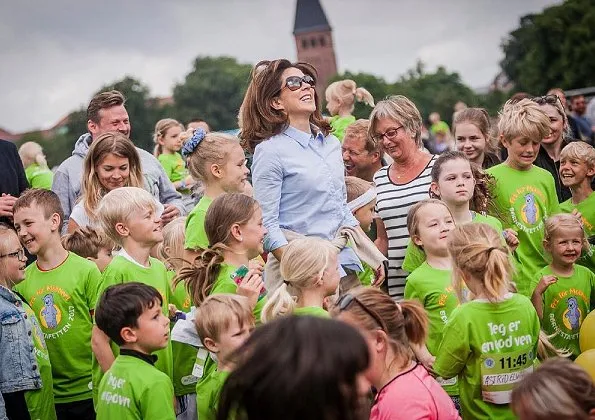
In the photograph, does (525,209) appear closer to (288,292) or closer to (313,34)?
(288,292)

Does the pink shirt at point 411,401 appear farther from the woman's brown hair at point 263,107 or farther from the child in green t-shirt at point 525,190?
the child in green t-shirt at point 525,190

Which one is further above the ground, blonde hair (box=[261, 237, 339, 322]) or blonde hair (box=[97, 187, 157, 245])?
blonde hair (box=[97, 187, 157, 245])

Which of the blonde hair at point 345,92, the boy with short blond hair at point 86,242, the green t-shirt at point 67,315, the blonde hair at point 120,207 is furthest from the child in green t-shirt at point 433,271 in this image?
the blonde hair at point 345,92

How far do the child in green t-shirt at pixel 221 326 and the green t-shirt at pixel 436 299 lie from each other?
4.45 feet

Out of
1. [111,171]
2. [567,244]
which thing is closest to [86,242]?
[111,171]

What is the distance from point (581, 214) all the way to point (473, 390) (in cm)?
305

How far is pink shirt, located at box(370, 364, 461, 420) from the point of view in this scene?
447cm

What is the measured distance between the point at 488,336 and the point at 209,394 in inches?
61.3

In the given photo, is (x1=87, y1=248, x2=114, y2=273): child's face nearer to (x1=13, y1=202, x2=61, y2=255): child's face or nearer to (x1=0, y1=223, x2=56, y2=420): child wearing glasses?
(x1=13, y1=202, x2=61, y2=255): child's face

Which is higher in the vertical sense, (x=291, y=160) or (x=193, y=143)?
(x=193, y=143)

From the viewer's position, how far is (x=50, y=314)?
647 cm

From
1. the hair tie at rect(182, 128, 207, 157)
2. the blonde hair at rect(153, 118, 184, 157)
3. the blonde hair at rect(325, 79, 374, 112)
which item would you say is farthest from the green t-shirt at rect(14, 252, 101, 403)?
the blonde hair at rect(153, 118, 184, 157)

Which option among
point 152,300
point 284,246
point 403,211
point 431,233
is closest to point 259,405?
point 152,300

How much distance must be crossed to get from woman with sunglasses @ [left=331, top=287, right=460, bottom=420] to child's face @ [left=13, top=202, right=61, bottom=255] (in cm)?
265
